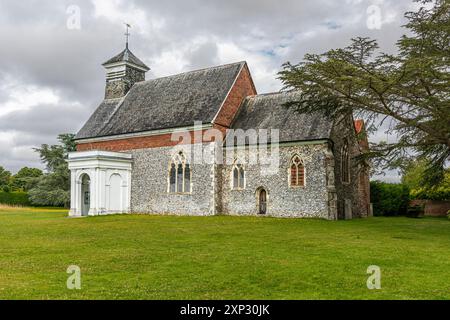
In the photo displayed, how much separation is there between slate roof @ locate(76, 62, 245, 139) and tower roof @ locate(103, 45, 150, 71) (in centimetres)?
Result: 261

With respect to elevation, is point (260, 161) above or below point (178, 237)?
above

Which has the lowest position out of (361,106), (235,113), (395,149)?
(395,149)

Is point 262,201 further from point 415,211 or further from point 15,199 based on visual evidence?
point 15,199

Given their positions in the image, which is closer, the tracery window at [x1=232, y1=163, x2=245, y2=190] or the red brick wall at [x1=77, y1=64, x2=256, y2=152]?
the tracery window at [x1=232, y1=163, x2=245, y2=190]

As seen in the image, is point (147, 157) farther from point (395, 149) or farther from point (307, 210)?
point (395, 149)

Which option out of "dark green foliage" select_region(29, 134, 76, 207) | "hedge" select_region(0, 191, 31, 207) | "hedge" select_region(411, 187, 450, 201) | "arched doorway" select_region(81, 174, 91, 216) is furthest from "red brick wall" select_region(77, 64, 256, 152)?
"hedge" select_region(0, 191, 31, 207)

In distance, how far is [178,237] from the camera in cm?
1592

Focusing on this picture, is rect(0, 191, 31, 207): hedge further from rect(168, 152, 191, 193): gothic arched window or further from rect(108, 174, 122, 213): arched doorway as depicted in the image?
rect(168, 152, 191, 193): gothic arched window

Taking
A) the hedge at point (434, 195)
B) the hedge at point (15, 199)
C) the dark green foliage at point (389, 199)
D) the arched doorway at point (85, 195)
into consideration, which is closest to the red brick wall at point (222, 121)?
the arched doorway at point (85, 195)

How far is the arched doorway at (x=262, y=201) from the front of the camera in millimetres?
27250

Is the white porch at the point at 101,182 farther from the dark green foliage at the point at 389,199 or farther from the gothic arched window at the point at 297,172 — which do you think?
the dark green foliage at the point at 389,199

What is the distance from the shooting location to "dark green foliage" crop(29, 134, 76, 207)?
51.9 meters
